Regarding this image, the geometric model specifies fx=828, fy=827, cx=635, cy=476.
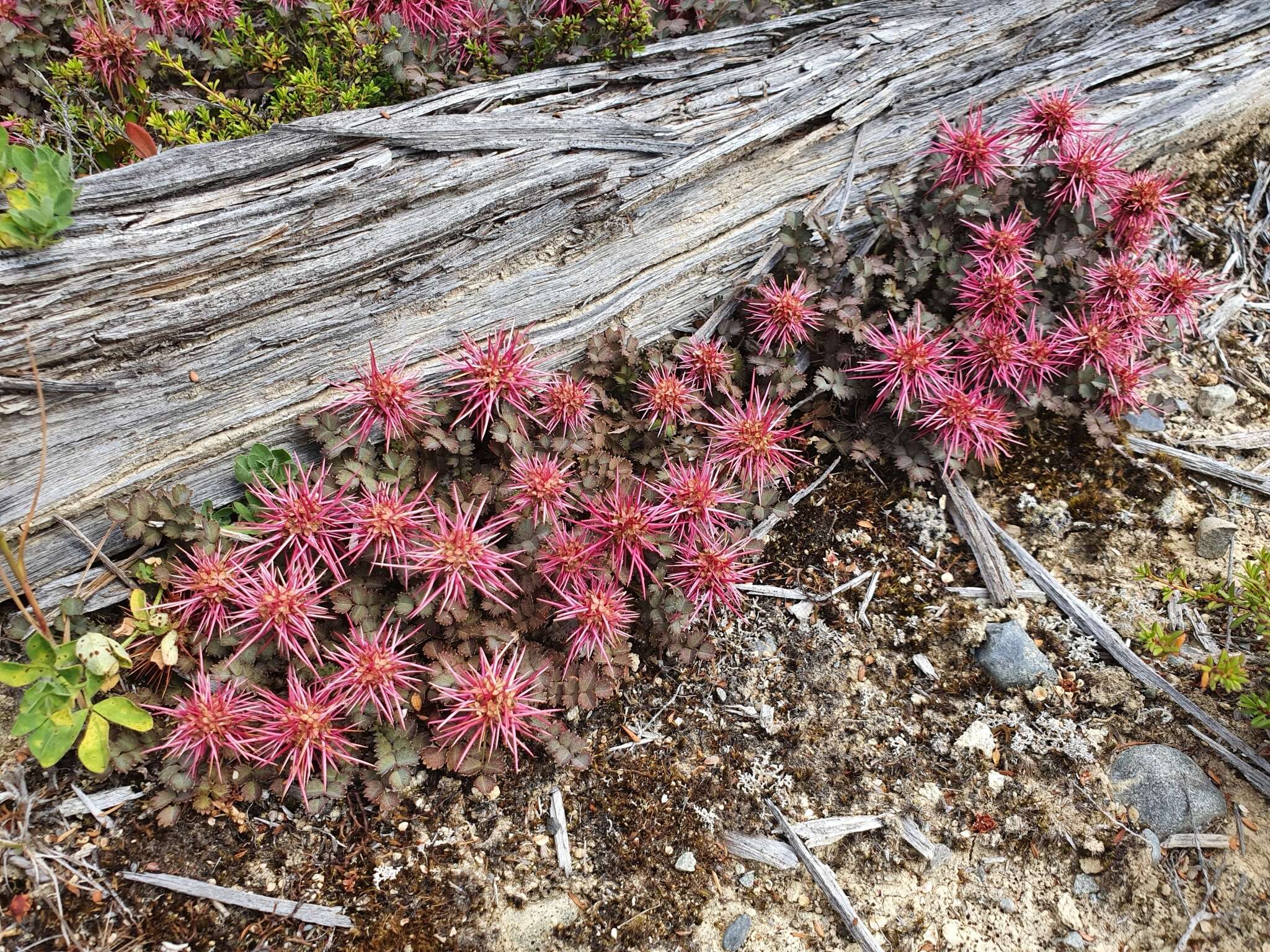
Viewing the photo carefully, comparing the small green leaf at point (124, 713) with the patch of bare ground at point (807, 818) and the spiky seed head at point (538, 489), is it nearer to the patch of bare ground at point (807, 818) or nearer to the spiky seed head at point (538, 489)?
the patch of bare ground at point (807, 818)

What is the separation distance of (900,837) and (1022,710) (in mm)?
740

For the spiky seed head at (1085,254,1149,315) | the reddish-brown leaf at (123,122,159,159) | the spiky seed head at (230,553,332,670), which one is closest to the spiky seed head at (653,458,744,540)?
the spiky seed head at (230,553,332,670)

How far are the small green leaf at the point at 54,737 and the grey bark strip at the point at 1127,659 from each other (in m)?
3.71

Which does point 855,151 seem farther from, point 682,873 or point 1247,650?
point 682,873

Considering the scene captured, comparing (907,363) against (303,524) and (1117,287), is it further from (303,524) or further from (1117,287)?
(303,524)

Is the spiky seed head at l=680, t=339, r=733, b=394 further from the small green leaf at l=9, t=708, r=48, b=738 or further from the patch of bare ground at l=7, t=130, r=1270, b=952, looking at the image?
the small green leaf at l=9, t=708, r=48, b=738

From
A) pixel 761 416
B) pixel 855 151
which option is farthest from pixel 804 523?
pixel 855 151

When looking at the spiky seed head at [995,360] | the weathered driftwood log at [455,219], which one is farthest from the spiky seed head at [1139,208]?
the spiky seed head at [995,360]

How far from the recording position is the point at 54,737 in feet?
9.00

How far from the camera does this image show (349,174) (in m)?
3.32

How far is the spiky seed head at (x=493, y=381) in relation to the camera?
314 centimetres

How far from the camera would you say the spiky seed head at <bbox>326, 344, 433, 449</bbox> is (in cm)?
308

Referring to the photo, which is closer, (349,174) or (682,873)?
(682,873)

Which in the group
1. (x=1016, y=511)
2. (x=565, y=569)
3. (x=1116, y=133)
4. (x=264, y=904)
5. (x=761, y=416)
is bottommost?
(x=264, y=904)
